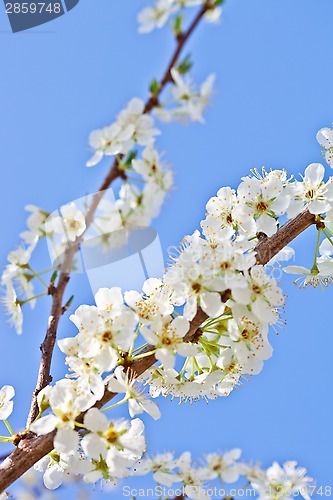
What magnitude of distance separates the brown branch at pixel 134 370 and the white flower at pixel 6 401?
19 cm

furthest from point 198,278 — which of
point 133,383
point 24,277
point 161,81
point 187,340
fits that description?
point 161,81

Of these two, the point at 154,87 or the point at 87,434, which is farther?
the point at 87,434

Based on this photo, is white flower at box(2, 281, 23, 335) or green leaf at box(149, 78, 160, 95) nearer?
green leaf at box(149, 78, 160, 95)

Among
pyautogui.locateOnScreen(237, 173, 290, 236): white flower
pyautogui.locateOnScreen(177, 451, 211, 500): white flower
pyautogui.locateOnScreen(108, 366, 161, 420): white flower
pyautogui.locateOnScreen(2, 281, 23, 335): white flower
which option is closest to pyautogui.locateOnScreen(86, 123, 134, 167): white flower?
pyautogui.locateOnScreen(2, 281, 23, 335): white flower

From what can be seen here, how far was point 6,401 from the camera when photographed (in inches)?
63.4

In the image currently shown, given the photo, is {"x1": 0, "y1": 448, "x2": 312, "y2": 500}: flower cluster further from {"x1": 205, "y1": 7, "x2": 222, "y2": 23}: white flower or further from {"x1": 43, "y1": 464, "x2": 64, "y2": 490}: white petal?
{"x1": 205, "y1": 7, "x2": 222, "y2": 23}: white flower

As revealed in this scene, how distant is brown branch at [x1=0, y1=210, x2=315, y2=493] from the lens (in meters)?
1.34

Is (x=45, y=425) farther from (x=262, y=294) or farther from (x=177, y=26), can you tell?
(x=177, y=26)

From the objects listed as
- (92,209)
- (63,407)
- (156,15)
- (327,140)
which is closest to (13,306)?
(63,407)

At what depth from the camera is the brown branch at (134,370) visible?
134 cm

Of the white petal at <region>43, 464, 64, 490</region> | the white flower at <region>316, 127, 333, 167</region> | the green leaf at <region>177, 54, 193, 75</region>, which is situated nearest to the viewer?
the green leaf at <region>177, 54, 193, 75</region>

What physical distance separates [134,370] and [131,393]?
0.06 m

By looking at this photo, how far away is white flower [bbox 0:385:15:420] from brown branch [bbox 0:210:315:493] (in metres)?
0.19

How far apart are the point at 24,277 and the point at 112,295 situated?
247 mm
